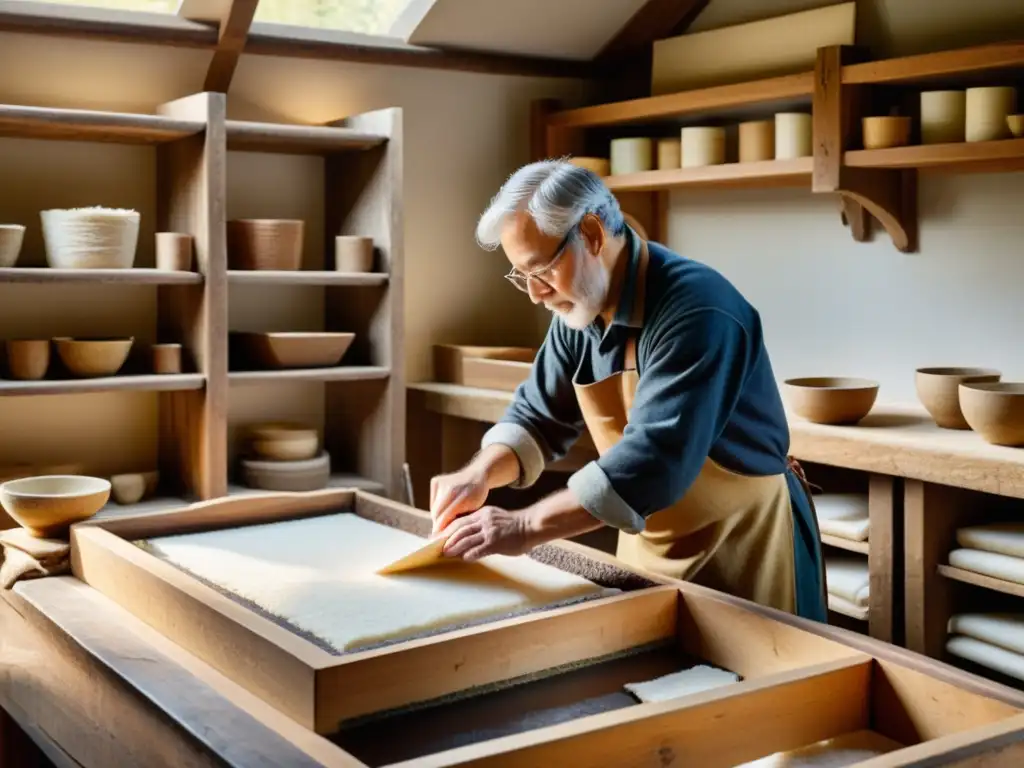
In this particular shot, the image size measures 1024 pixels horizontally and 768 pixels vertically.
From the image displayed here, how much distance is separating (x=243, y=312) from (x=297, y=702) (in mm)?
2704

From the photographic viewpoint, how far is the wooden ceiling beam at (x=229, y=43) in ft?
12.4

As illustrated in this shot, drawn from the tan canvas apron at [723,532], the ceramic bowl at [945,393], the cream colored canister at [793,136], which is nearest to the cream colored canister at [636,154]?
the cream colored canister at [793,136]

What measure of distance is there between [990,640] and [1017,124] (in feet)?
4.26

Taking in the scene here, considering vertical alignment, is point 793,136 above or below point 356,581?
above

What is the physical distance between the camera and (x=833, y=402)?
3.40 metres

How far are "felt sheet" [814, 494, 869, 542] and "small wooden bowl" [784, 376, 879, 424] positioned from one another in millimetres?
224

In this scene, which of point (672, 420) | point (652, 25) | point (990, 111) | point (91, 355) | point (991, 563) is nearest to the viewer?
point (672, 420)

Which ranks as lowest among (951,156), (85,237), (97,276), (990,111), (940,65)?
(97,276)

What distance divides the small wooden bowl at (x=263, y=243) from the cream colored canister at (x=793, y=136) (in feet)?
4.97

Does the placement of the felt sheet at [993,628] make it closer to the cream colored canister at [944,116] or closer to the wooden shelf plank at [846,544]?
the wooden shelf plank at [846,544]

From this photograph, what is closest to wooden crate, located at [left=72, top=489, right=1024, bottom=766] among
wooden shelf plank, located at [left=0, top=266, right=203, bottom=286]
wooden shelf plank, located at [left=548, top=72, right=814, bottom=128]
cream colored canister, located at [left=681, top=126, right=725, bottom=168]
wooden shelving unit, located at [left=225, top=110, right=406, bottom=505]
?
wooden shelf plank, located at [left=0, top=266, right=203, bottom=286]

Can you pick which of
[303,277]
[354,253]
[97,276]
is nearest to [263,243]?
[303,277]

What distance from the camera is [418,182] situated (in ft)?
14.8

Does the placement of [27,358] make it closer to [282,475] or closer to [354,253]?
[282,475]
